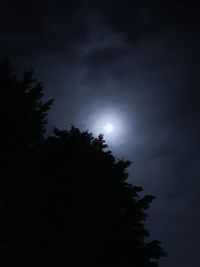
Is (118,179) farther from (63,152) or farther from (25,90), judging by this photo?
(25,90)

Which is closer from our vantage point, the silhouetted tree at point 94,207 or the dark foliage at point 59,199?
the dark foliage at point 59,199

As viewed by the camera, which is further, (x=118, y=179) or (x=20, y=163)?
(x=118, y=179)

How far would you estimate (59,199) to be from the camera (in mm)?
25812

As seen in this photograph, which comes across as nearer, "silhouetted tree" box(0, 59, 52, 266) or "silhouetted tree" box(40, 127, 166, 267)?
"silhouetted tree" box(0, 59, 52, 266)

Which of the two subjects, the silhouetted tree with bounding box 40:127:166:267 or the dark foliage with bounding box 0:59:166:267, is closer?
the dark foliage with bounding box 0:59:166:267

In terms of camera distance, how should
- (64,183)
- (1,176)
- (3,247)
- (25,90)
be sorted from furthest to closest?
(25,90)
(64,183)
(1,176)
(3,247)

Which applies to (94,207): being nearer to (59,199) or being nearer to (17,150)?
(59,199)

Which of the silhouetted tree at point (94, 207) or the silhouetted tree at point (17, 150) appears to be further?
the silhouetted tree at point (94, 207)

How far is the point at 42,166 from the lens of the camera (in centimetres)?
2658

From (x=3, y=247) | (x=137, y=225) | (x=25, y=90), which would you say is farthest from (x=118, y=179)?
(x=3, y=247)

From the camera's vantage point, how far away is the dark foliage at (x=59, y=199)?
23.7 metres

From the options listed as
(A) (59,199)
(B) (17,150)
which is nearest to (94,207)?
(A) (59,199)

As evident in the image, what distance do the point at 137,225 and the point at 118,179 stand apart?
2.81 metres

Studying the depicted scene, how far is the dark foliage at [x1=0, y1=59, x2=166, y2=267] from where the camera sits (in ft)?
77.7
